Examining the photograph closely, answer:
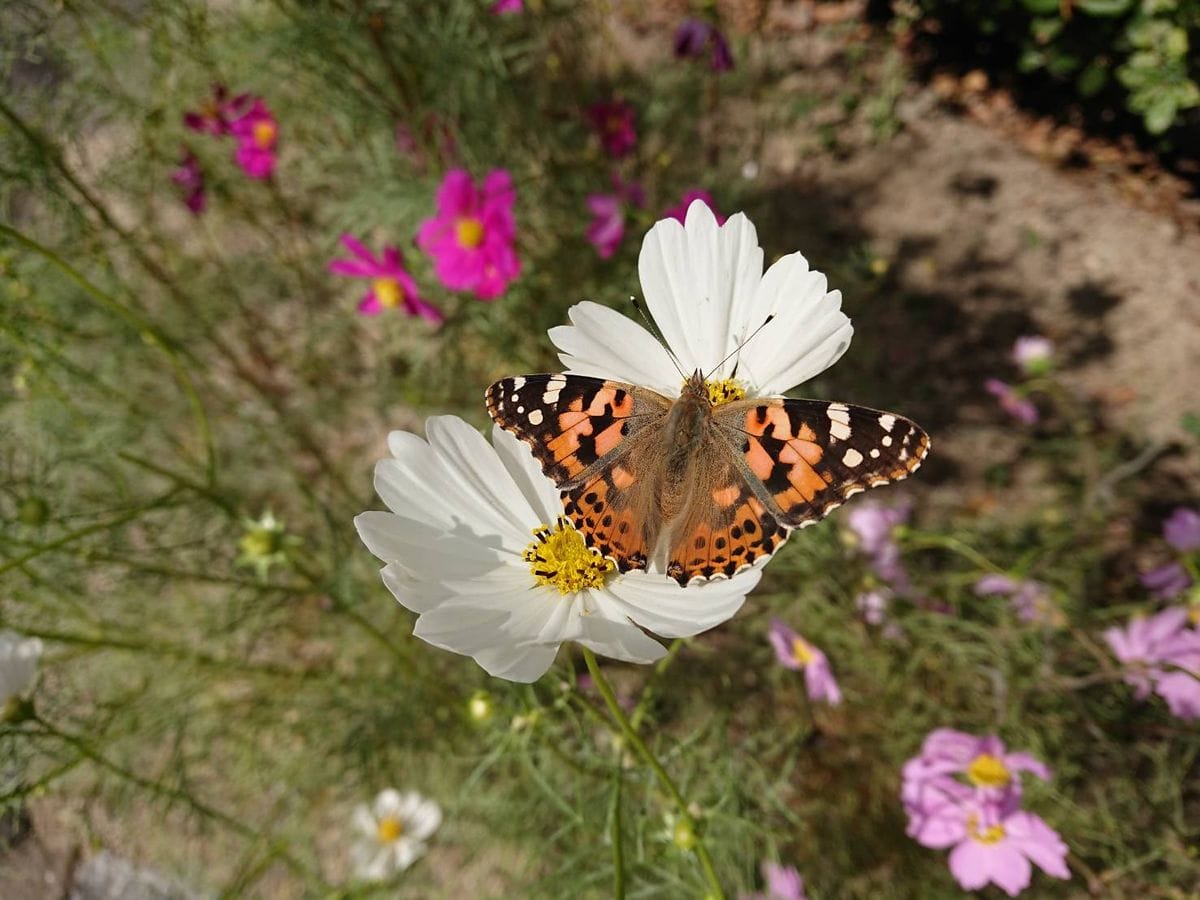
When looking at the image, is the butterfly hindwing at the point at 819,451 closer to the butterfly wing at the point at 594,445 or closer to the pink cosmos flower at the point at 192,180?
the butterfly wing at the point at 594,445

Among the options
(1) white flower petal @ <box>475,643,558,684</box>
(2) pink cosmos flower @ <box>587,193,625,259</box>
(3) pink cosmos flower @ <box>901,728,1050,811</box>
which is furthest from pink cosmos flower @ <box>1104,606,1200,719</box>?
(2) pink cosmos flower @ <box>587,193,625,259</box>

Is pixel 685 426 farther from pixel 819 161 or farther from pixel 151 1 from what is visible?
pixel 819 161

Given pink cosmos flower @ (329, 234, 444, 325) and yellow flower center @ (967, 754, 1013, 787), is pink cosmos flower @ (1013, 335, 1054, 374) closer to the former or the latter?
yellow flower center @ (967, 754, 1013, 787)

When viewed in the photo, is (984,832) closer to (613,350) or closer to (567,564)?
(567,564)

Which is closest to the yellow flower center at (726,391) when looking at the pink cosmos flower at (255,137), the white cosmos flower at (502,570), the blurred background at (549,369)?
the white cosmos flower at (502,570)

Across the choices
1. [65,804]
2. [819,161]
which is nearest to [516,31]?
[819,161]

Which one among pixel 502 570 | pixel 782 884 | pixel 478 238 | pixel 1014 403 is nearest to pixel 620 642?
pixel 502 570
